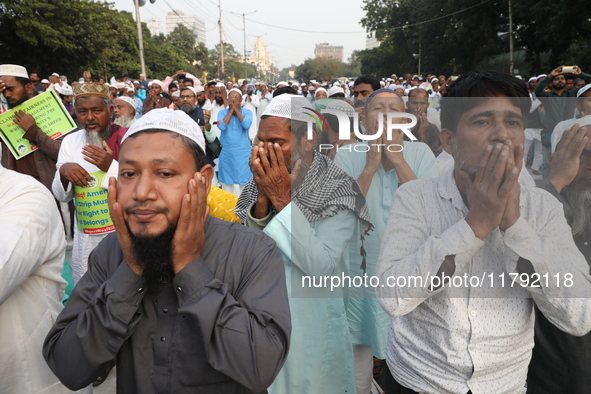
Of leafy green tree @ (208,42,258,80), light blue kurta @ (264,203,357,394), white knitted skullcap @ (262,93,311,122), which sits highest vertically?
leafy green tree @ (208,42,258,80)

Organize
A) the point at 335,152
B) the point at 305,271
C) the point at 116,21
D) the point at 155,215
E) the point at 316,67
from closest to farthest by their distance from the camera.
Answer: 1. the point at 155,215
2. the point at 305,271
3. the point at 335,152
4. the point at 116,21
5. the point at 316,67

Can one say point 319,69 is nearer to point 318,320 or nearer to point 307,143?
point 307,143

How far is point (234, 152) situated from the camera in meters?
6.29

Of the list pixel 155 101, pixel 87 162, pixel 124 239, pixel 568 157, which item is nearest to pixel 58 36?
pixel 155 101

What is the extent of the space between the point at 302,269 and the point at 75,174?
5.58 ft

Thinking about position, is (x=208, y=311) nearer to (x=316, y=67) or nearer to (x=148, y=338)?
(x=148, y=338)

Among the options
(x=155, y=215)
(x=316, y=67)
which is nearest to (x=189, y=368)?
(x=155, y=215)

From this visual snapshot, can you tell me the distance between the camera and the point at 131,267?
1.28m

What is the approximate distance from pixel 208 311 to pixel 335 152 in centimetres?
175

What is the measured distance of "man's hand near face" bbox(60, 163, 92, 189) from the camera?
275cm

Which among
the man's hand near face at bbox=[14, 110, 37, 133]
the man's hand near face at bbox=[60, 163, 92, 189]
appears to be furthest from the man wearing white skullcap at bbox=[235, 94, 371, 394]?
the man's hand near face at bbox=[14, 110, 37, 133]

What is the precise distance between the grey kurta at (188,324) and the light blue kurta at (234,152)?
484 centimetres

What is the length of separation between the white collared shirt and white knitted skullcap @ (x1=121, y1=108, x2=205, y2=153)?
2.48 feet

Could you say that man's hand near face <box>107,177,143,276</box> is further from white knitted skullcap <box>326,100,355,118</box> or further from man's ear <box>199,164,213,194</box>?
white knitted skullcap <box>326,100,355,118</box>
